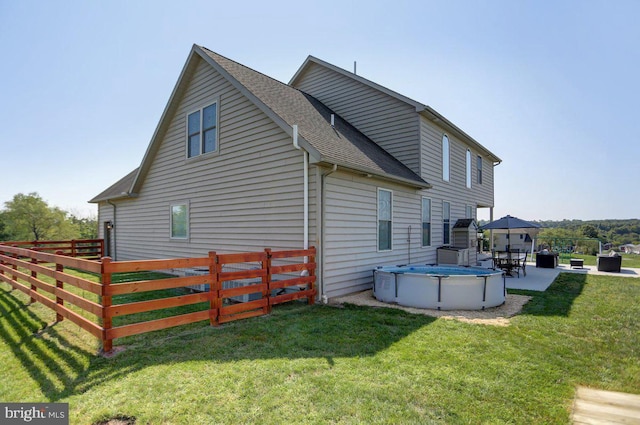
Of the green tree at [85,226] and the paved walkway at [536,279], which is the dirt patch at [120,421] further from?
the green tree at [85,226]

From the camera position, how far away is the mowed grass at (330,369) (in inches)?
109

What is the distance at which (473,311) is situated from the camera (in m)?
6.38

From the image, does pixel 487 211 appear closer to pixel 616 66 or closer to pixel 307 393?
pixel 616 66

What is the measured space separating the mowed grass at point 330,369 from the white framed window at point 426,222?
18.1 ft

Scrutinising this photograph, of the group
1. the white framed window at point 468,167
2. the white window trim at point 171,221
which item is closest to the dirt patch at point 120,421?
the white window trim at point 171,221

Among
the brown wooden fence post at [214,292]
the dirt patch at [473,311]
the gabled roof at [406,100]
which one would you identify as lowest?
the dirt patch at [473,311]

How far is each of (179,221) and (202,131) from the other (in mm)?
3183

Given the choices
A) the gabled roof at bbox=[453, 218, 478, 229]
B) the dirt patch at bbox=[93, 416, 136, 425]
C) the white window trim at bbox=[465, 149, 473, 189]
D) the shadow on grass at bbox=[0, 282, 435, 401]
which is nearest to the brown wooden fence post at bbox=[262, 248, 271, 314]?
the shadow on grass at bbox=[0, 282, 435, 401]

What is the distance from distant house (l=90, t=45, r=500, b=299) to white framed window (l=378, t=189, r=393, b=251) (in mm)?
47

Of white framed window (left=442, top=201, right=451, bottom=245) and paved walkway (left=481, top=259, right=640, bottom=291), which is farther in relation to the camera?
white framed window (left=442, top=201, right=451, bottom=245)

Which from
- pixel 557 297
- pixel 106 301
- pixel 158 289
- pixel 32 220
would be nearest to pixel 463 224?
pixel 557 297

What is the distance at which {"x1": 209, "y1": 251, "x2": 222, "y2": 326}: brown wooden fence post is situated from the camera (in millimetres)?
5098

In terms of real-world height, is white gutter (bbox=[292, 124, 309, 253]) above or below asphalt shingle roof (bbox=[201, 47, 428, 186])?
below

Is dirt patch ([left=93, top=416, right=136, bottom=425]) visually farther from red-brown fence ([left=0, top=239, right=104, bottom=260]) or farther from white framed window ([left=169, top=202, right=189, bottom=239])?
red-brown fence ([left=0, top=239, right=104, bottom=260])
